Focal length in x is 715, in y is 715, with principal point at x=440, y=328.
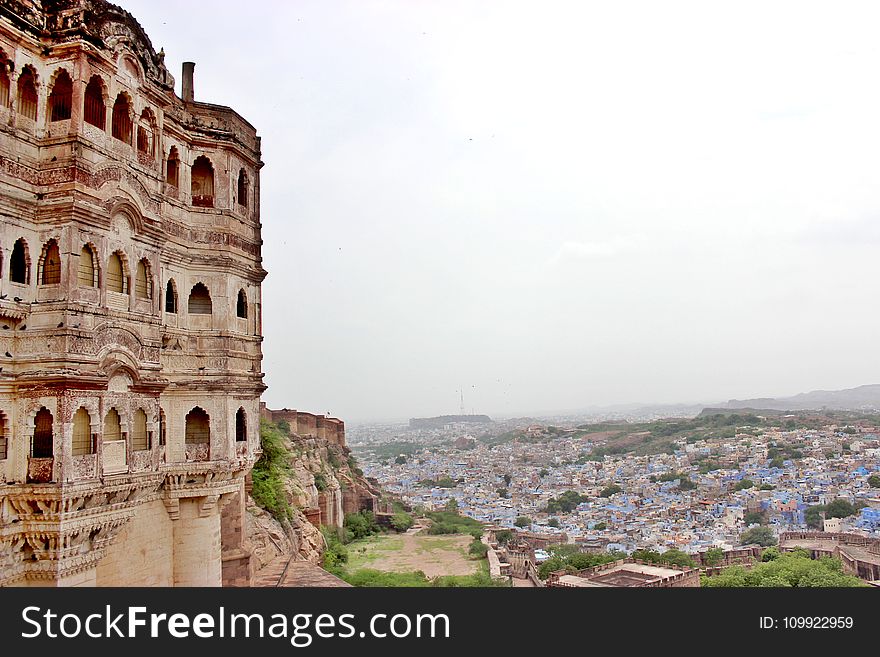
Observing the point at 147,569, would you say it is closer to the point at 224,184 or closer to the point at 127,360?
the point at 127,360

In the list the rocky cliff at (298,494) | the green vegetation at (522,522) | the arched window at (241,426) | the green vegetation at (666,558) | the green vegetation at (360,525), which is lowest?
the green vegetation at (522,522)

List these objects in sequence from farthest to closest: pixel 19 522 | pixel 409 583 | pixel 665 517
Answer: pixel 665 517 → pixel 409 583 → pixel 19 522

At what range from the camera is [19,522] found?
33.6ft

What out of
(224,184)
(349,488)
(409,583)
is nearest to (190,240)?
(224,184)

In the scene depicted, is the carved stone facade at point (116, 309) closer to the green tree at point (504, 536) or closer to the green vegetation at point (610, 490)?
the green tree at point (504, 536)

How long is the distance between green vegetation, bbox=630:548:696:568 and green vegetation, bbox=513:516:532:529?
62.7 feet

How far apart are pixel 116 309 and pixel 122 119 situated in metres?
3.39

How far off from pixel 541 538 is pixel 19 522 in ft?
140

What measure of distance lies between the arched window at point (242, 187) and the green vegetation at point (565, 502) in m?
58.0

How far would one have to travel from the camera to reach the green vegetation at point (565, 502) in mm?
68312

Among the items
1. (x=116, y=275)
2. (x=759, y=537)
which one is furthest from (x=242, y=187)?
(x=759, y=537)

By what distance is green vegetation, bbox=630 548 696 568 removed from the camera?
3650cm

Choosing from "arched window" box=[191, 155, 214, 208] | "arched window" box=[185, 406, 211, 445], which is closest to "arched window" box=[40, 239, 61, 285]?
"arched window" box=[185, 406, 211, 445]

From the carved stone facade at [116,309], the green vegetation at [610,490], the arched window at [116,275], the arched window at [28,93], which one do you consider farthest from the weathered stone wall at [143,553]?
the green vegetation at [610,490]
